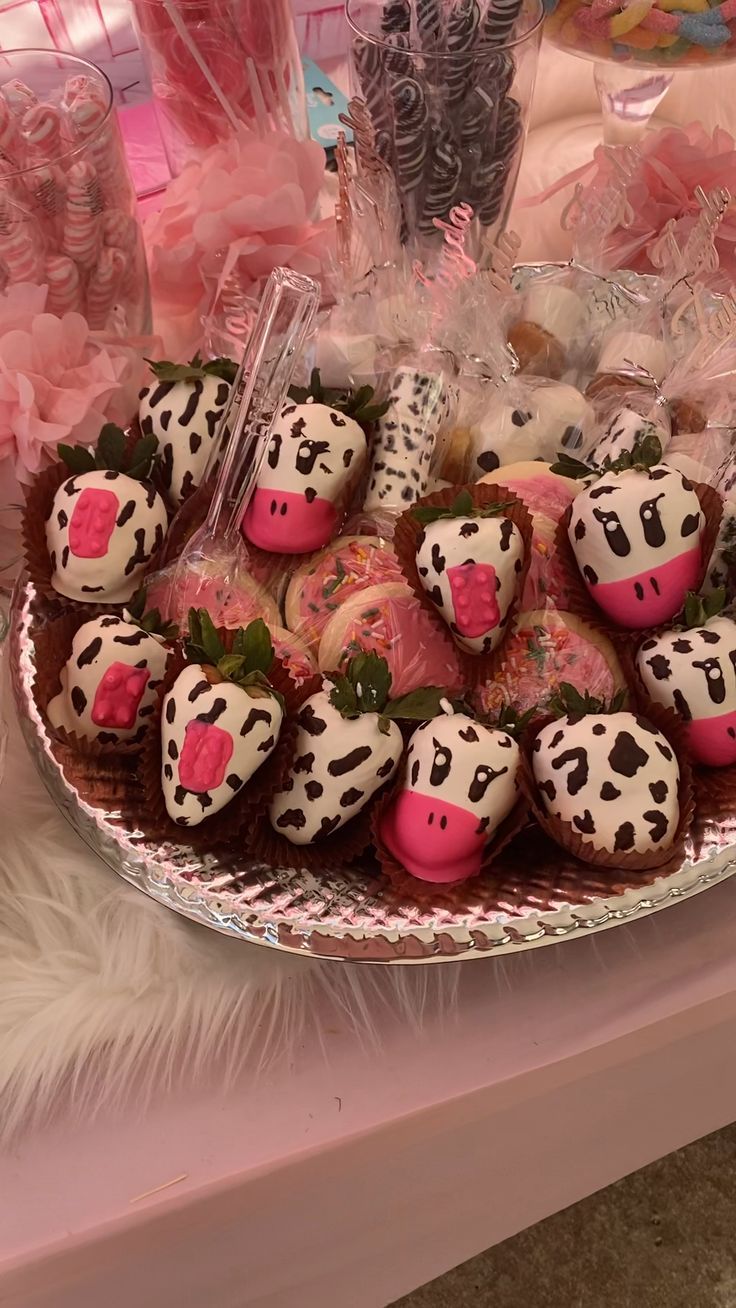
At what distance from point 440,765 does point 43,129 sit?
61cm

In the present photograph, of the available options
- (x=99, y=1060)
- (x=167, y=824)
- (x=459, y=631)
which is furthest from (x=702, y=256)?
(x=99, y=1060)

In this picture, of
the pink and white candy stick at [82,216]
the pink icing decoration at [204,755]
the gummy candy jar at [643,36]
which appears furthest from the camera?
the gummy candy jar at [643,36]

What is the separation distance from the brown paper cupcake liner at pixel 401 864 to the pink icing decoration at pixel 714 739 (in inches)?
4.5

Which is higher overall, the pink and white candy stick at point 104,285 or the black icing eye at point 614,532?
the pink and white candy stick at point 104,285

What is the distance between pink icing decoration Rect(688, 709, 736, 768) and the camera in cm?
61

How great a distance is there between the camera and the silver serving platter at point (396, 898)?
586 mm

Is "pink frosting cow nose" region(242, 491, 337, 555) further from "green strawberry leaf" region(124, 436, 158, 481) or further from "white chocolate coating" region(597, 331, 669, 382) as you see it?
"white chocolate coating" region(597, 331, 669, 382)

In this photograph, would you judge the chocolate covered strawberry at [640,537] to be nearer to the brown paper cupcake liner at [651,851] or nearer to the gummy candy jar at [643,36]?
the brown paper cupcake liner at [651,851]

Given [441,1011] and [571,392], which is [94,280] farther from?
[441,1011]

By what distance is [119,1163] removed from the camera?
59 centimetres

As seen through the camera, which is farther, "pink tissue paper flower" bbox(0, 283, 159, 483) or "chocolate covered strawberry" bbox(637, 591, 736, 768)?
"pink tissue paper flower" bbox(0, 283, 159, 483)

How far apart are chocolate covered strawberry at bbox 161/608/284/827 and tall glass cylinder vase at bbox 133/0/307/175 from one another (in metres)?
0.60

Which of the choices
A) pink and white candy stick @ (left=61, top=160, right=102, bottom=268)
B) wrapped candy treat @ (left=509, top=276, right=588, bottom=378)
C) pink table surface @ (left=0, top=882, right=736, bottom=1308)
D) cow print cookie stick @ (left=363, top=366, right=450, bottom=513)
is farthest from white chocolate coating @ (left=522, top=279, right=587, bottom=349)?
pink table surface @ (left=0, top=882, right=736, bottom=1308)

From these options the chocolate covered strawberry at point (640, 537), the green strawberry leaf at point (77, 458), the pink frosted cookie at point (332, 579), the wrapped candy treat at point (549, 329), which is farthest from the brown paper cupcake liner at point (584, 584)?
the green strawberry leaf at point (77, 458)
